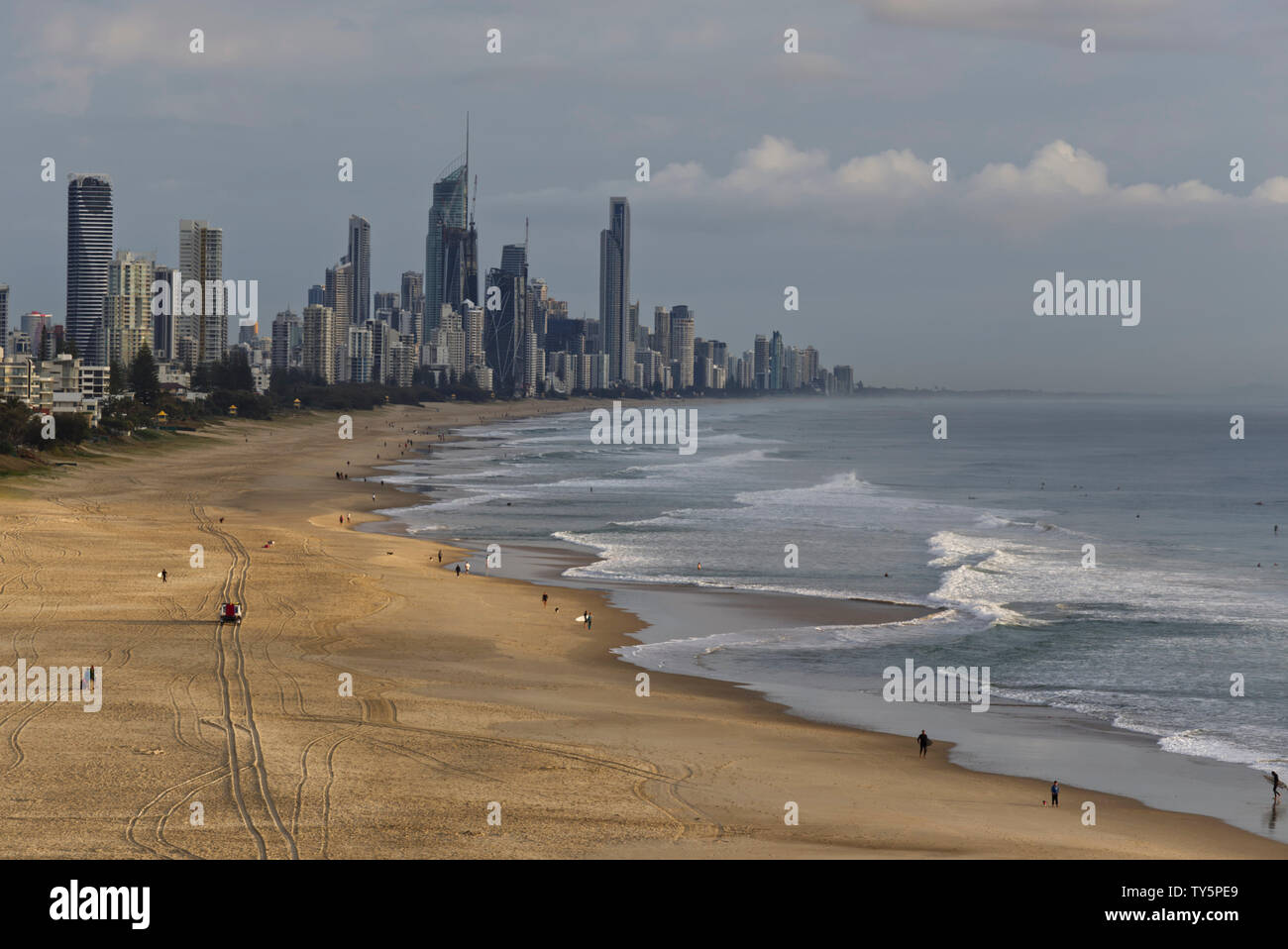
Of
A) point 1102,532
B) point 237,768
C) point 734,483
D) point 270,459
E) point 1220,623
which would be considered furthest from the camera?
point 270,459

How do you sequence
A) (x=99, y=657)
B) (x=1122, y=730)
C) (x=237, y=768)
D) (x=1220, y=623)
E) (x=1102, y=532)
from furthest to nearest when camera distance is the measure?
(x=1102, y=532) < (x=1220, y=623) < (x=99, y=657) < (x=1122, y=730) < (x=237, y=768)

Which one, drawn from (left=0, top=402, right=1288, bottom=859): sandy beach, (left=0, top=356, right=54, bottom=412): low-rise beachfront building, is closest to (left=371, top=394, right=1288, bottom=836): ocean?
(left=0, top=402, right=1288, bottom=859): sandy beach

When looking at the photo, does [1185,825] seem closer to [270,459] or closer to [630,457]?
[270,459]

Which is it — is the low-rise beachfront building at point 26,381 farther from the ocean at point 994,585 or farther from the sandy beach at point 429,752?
→ the sandy beach at point 429,752

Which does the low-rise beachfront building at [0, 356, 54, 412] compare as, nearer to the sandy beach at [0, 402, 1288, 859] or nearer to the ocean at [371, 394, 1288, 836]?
the ocean at [371, 394, 1288, 836]
